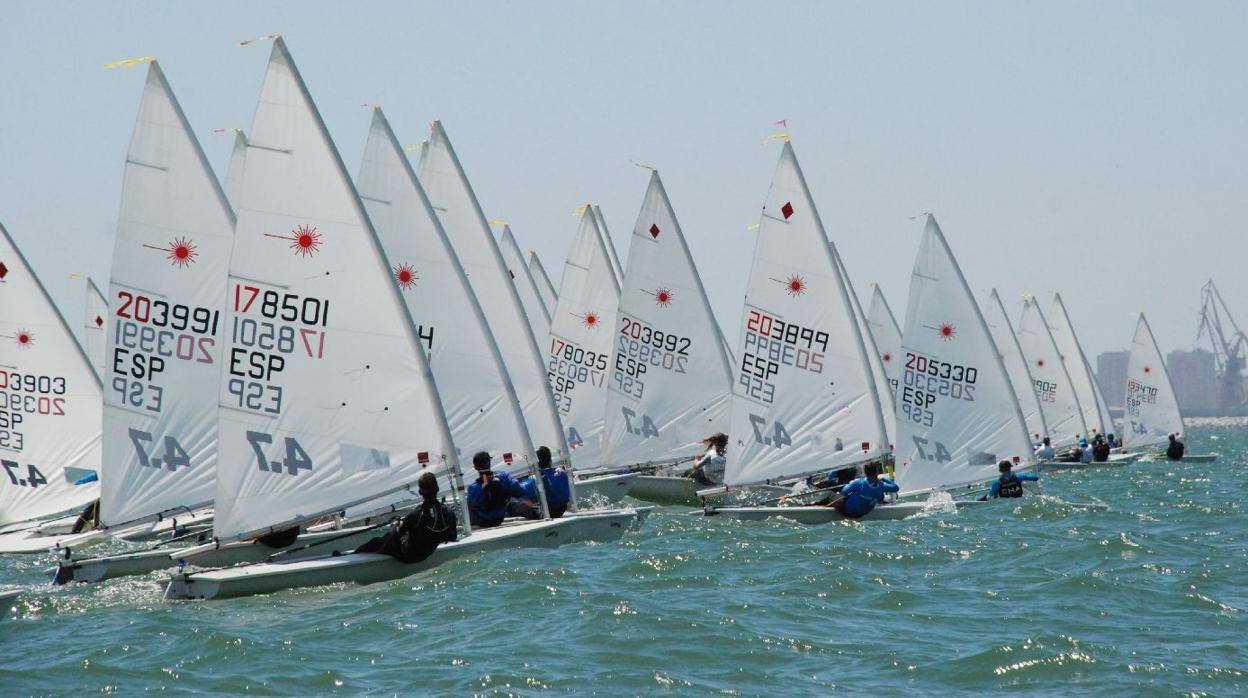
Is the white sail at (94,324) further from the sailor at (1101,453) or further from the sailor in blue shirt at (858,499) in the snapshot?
the sailor at (1101,453)

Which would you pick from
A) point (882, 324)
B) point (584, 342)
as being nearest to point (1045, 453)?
point (882, 324)

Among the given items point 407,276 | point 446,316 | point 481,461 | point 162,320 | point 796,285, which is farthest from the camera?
point 796,285

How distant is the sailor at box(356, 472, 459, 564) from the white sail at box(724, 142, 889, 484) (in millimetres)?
8937

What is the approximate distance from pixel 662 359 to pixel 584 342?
9.35 feet

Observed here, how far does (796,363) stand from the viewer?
23.0 metres

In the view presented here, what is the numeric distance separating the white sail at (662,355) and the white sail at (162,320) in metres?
9.74

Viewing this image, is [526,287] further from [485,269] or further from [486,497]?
[486,497]

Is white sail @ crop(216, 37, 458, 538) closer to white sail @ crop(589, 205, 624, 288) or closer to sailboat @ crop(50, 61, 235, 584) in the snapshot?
sailboat @ crop(50, 61, 235, 584)

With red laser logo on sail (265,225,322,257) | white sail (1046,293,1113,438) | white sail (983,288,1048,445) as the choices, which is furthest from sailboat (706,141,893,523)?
white sail (1046,293,1113,438)

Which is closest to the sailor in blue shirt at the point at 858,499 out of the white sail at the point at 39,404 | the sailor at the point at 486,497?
the sailor at the point at 486,497

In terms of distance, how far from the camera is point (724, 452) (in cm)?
2606

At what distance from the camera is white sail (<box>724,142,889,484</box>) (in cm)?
2275

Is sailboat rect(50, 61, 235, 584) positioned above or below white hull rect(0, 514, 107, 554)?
above

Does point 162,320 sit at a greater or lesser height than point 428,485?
greater
